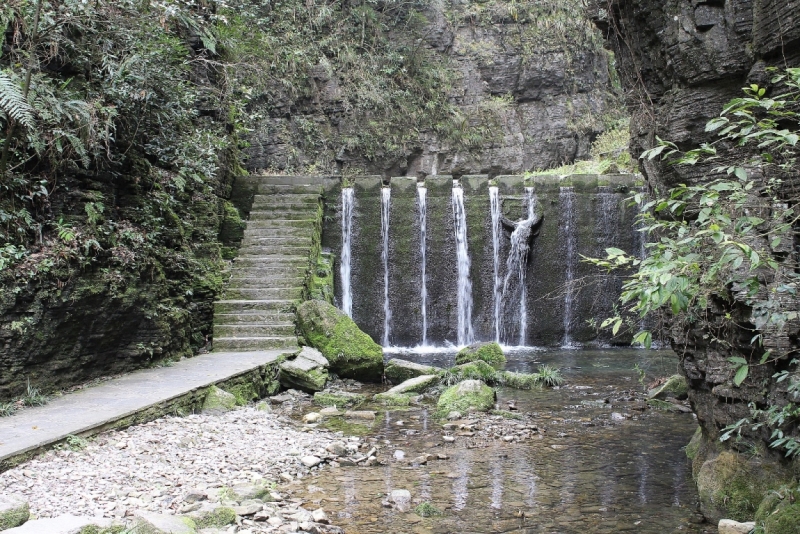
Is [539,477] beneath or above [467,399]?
beneath

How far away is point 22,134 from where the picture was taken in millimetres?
5883

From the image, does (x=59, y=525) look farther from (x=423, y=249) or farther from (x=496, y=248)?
(x=496, y=248)

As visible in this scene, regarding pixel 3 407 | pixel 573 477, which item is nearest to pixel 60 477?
pixel 3 407

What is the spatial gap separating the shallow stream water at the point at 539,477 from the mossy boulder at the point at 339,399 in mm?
633

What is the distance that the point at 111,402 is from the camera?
5.72 m

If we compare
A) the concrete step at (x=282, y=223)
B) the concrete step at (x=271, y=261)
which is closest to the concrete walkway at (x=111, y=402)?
the concrete step at (x=271, y=261)

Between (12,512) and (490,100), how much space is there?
21.5 m

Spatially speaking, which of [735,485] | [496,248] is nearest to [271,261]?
[496,248]

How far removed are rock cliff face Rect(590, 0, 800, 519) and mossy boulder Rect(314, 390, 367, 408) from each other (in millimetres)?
3754

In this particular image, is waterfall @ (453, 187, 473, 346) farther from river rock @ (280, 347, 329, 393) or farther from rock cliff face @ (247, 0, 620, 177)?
rock cliff face @ (247, 0, 620, 177)

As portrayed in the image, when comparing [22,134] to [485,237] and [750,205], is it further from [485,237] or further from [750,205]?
[485,237]

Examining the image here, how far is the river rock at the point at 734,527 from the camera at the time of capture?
3.80 meters

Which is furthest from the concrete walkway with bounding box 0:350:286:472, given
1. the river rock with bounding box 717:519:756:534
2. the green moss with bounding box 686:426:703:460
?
the green moss with bounding box 686:426:703:460

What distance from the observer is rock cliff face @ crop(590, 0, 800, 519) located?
387 centimetres
